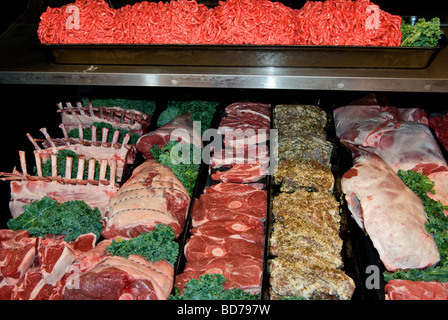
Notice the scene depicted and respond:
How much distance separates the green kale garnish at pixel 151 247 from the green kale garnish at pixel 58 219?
1.56ft

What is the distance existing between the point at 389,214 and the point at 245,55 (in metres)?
1.83

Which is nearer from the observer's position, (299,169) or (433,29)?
(433,29)

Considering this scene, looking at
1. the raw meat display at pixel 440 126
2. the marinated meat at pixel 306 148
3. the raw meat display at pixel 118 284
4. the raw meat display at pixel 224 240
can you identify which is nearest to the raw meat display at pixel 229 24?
the marinated meat at pixel 306 148

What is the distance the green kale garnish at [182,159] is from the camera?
4.02 m

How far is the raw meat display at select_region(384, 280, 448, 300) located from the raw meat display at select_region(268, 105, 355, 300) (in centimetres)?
30

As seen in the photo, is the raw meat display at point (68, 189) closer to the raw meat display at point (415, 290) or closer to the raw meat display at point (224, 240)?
the raw meat display at point (224, 240)

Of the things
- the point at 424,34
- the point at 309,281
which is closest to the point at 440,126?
the point at 424,34

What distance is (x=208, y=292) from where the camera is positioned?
9.64 ft
